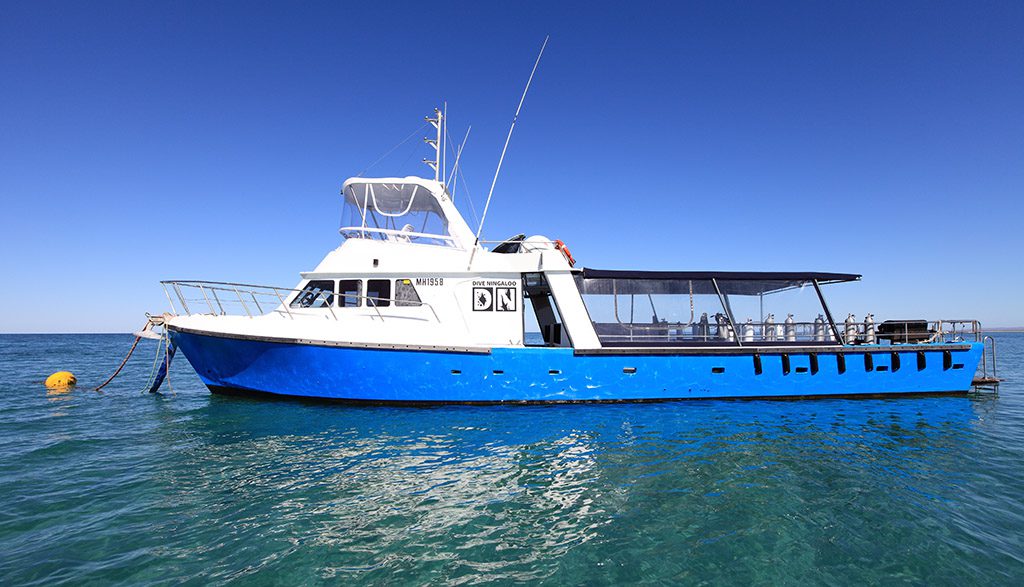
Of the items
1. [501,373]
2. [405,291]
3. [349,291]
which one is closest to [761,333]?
[501,373]

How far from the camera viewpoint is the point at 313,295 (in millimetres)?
10516

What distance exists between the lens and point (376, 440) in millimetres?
7234

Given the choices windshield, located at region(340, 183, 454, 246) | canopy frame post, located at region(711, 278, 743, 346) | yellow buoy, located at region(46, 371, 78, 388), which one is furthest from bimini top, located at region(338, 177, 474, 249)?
yellow buoy, located at region(46, 371, 78, 388)

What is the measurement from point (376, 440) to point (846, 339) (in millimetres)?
12107

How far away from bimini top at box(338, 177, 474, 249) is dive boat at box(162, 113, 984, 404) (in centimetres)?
4

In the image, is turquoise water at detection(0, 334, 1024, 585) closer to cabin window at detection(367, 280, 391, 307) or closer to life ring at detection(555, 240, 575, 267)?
cabin window at detection(367, 280, 391, 307)

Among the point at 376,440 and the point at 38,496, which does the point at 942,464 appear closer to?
the point at 376,440

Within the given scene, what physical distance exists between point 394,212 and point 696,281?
8.06 metres

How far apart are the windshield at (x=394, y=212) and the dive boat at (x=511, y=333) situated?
4cm

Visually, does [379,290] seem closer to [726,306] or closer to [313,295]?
[313,295]

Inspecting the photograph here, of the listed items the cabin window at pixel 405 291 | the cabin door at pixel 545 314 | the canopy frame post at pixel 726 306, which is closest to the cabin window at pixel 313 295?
the cabin window at pixel 405 291

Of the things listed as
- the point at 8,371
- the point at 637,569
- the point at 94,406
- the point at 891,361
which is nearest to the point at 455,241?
the point at 637,569

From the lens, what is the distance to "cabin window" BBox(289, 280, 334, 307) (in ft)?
34.2

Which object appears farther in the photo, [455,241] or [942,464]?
[455,241]
